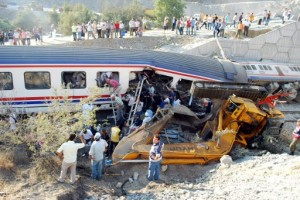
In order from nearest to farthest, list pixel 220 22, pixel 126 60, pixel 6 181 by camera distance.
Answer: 1. pixel 6 181
2. pixel 126 60
3. pixel 220 22

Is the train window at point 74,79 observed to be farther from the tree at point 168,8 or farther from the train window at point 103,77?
the tree at point 168,8

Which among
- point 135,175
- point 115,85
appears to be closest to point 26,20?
point 115,85

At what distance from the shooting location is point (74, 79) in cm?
1284

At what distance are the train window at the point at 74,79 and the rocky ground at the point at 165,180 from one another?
3268 millimetres

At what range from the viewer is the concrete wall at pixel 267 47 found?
20.2 m

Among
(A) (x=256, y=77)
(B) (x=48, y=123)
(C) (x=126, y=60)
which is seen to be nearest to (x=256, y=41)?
(A) (x=256, y=77)

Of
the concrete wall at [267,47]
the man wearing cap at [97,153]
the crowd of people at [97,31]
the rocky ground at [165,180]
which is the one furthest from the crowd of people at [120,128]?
the crowd of people at [97,31]

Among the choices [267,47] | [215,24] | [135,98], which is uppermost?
[215,24]

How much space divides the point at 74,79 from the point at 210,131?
5.23 meters

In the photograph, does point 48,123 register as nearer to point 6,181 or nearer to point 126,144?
point 6,181

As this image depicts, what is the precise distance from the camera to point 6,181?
→ 8.41 m

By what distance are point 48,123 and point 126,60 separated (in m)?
5.16

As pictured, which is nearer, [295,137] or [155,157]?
[155,157]

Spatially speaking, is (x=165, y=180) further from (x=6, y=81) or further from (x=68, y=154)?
(x=6, y=81)
